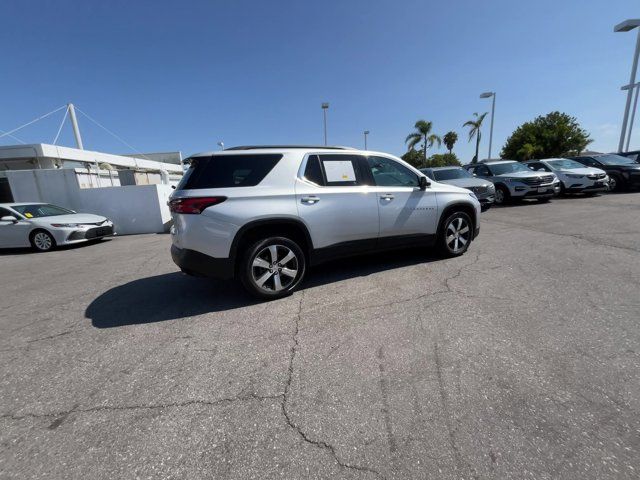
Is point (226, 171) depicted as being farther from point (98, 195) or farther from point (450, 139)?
point (450, 139)

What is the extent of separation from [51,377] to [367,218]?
3546 mm

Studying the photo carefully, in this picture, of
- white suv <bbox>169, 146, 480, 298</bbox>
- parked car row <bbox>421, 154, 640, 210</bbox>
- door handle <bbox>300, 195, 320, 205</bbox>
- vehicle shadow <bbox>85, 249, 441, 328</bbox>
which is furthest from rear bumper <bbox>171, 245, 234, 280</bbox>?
parked car row <bbox>421, 154, 640, 210</bbox>

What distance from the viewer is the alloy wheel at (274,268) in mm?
3408

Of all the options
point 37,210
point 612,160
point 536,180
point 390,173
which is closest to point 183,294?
point 390,173

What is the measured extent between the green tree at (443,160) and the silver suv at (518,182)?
4277 centimetres

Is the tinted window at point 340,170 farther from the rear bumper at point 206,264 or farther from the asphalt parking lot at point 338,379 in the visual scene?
the rear bumper at point 206,264

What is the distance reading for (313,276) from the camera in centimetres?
438

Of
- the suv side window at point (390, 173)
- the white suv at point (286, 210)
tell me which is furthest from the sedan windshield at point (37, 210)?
the suv side window at point (390, 173)

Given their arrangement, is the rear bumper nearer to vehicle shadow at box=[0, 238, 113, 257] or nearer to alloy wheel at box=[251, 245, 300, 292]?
alloy wheel at box=[251, 245, 300, 292]

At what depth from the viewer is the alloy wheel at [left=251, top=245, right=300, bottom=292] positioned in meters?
3.41

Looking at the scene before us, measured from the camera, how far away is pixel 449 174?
1059 centimetres

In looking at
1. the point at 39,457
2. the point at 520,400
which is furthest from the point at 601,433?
the point at 39,457

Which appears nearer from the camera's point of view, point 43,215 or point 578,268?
point 578,268

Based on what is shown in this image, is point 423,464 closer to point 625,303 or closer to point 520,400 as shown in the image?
point 520,400
